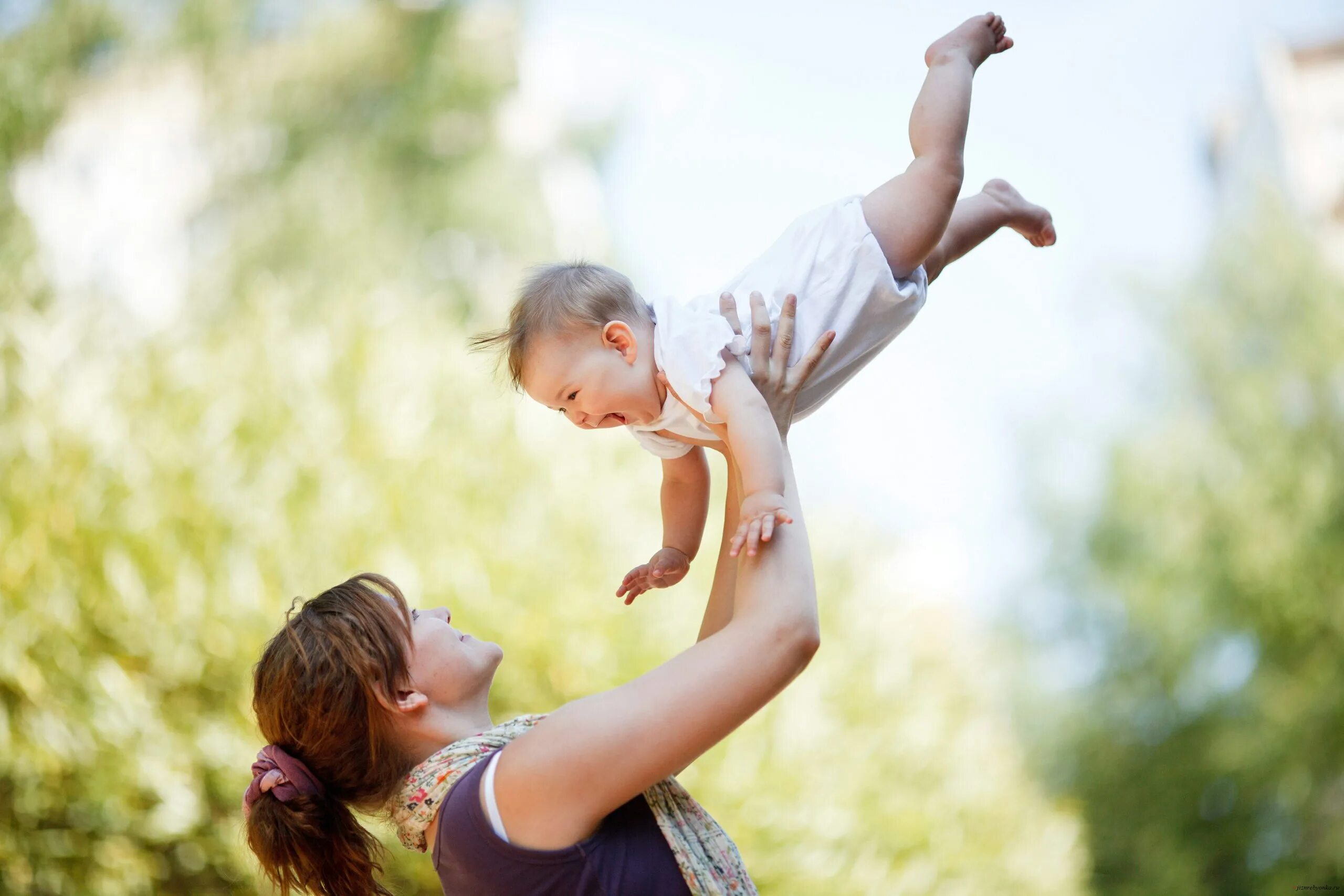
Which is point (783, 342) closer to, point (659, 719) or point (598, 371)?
point (598, 371)

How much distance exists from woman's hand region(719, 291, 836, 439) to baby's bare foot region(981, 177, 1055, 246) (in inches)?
15.1

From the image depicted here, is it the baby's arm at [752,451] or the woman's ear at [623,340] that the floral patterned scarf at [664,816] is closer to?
the baby's arm at [752,451]

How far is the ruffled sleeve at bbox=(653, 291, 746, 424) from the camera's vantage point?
126 cm

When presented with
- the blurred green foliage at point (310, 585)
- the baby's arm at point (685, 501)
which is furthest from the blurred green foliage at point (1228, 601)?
the baby's arm at point (685, 501)

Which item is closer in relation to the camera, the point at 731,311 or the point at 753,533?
the point at 753,533

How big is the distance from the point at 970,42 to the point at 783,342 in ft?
1.49

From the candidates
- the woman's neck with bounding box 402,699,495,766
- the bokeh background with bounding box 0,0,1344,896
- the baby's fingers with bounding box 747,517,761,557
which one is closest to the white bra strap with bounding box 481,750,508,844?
the woman's neck with bounding box 402,699,495,766

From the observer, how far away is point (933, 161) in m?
1.31

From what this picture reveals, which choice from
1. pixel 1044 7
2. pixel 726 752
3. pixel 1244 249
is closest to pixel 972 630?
pixel 726 752

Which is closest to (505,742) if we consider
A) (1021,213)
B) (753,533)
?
(753,533)

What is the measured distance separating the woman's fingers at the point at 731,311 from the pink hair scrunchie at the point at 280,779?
2.45 feet

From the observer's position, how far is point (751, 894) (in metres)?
1.29

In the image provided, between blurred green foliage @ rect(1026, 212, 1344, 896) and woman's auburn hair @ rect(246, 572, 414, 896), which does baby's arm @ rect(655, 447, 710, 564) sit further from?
blurred green foliage @ rect(1026, 212, 1344, 896)

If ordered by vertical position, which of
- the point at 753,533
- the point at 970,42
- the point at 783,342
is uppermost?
the point at 970,42
